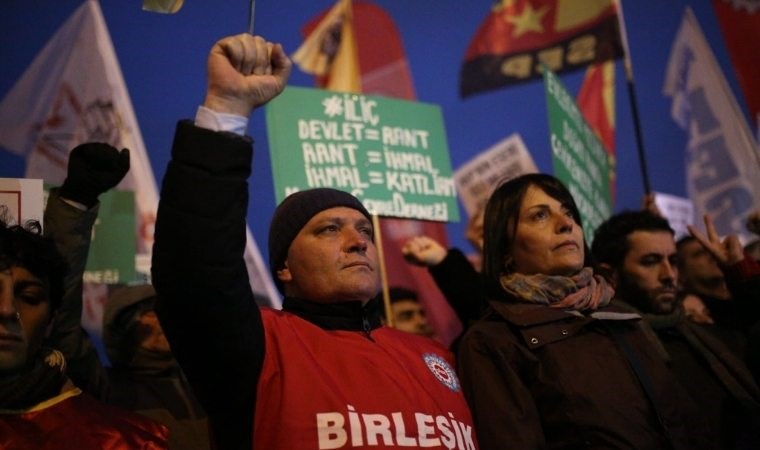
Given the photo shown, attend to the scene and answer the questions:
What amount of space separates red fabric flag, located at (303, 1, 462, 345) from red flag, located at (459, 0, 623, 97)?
45 centimetres

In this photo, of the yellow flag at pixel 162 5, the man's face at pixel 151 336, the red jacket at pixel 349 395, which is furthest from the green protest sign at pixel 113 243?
the yellow flag at pixel 162 5

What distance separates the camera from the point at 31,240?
1.93 meters

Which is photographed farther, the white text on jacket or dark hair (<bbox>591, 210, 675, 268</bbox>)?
dark hair (<bbox>591, 210, 675, 268</bbox>)

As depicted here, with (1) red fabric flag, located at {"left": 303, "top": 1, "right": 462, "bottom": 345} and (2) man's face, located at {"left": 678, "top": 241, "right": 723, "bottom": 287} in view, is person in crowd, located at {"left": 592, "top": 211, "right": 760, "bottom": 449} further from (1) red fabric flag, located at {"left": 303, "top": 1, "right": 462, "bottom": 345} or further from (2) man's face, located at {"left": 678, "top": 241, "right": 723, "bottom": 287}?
(1) red fabric flag, located at {"left": 303, "top": 1, "right": 462, "bottom": 345}

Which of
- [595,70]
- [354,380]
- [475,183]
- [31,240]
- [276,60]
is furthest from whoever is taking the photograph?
[595,70]

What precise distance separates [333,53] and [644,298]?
2193mm

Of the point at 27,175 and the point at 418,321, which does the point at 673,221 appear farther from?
the point at 27,175

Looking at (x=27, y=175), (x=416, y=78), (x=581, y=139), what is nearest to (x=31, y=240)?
(x=27, y=175)

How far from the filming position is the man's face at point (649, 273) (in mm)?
2799

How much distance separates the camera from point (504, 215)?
2.46 meters

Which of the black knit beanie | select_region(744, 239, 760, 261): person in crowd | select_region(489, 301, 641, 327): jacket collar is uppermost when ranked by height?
the black knit beanie

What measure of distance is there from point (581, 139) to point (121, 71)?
1.99 metres

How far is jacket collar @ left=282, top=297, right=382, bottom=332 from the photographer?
1.93m

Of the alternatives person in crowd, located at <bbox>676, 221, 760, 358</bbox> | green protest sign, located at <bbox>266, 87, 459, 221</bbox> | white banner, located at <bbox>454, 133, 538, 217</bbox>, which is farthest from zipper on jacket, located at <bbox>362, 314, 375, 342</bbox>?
white banner, located at <bbox>454, 133, 538, 217</bbox>
